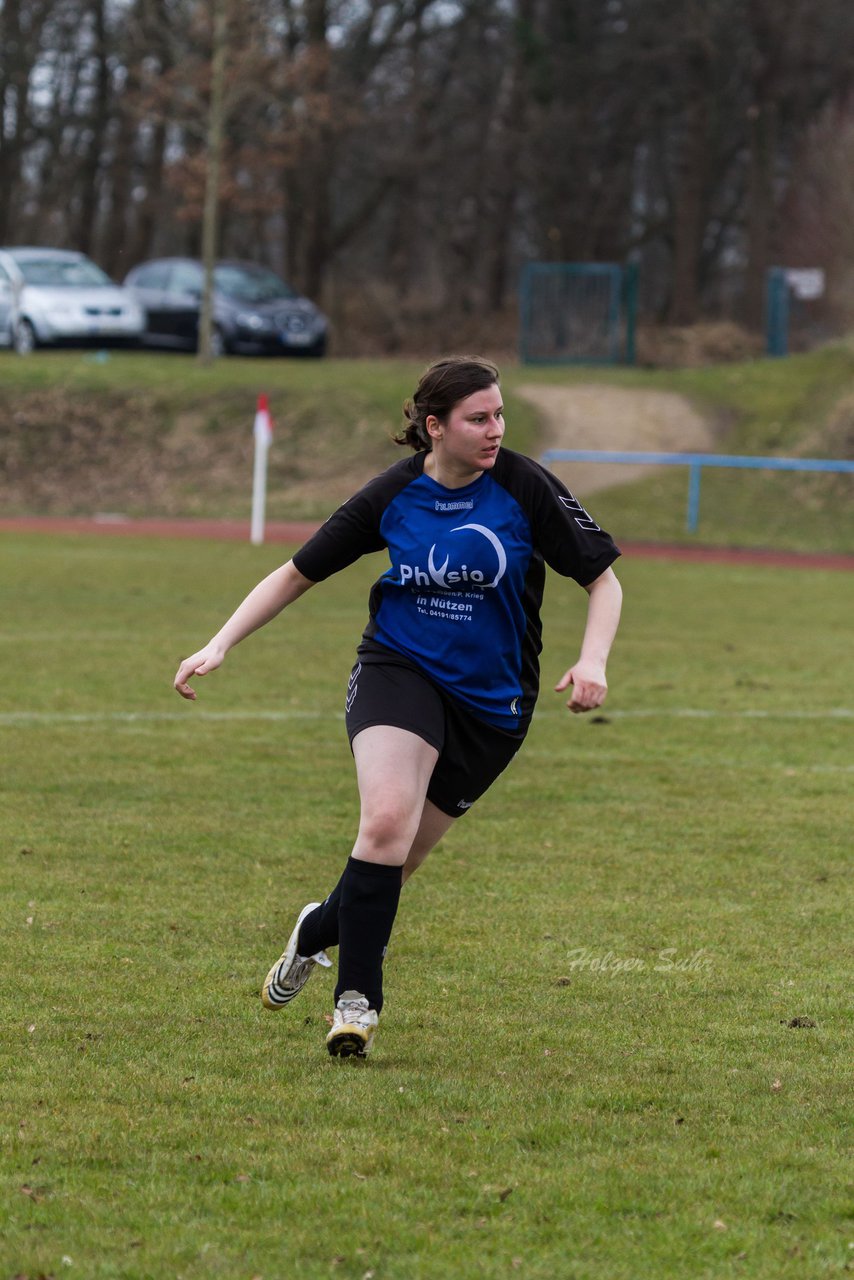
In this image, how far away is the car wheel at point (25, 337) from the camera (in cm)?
3244

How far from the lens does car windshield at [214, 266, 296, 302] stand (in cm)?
3381

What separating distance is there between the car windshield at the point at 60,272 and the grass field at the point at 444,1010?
22.6 metres

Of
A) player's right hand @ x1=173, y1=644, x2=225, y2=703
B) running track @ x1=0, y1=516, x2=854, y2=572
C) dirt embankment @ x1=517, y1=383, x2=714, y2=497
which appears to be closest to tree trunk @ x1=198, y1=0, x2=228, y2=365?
dirt embankment @ x1=517, y1=383, x2=714, y2=497

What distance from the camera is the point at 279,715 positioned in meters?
10.8

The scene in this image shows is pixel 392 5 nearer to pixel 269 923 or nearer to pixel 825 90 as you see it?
pixel 825 90

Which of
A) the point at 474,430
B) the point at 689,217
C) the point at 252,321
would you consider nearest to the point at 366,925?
the point at 474,430

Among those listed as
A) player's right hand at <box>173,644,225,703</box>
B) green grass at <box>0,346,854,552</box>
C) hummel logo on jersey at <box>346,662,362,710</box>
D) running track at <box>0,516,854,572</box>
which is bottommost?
running track at <box>0,516,854,572</box>

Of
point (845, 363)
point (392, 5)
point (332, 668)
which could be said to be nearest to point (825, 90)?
point (392, 5)

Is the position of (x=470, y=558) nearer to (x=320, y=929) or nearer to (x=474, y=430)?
(x=474, y=430)

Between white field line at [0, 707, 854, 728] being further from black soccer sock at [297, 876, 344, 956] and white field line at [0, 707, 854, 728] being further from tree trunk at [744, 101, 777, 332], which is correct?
tree trunk at [744, 101, 777, 332]

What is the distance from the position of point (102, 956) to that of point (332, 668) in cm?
691

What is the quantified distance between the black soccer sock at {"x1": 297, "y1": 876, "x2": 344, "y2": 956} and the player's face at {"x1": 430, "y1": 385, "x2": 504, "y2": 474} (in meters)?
1.24

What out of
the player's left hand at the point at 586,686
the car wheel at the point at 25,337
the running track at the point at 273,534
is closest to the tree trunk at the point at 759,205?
the car wheel at the point at 25,337

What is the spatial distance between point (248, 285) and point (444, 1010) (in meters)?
29.9
